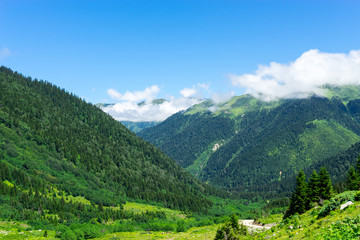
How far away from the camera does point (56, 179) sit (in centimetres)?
18525

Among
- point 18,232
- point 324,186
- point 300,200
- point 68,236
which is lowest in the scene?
point 68,236

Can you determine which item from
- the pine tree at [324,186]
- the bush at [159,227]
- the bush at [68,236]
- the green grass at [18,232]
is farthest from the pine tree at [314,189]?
the bush at [159,227]

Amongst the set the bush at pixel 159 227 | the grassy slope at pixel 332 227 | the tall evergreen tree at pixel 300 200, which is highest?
the grassy slope at pixel 332 227

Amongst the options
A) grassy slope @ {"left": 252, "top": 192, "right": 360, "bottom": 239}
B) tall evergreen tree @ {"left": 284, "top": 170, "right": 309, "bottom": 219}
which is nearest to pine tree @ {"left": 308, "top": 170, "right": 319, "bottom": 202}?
tall evergreen tree @ {"left": 284, "top": 170, "right": 309, "bottom": 219}

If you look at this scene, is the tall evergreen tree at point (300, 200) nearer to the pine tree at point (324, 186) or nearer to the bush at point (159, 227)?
the pine tree at point (324, 186)

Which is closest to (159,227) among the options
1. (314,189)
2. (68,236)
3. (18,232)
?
(68,236)

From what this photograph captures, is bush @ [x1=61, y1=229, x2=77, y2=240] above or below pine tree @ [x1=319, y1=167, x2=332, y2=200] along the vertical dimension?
below

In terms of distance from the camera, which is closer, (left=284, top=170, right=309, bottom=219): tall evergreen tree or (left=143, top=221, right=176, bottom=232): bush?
(left=284, top=170, right=309, bottom=219): tall evergreen tree

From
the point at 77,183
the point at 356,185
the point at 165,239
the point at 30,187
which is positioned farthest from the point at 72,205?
the point at 356,185

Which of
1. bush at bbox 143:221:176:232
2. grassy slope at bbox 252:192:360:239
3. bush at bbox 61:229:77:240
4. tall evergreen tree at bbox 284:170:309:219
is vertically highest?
grassy slope at bbox 252:192:360:239

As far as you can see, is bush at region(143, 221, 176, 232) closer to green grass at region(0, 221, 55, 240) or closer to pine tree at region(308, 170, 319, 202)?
green grass at region(0, 221, 55, 240)

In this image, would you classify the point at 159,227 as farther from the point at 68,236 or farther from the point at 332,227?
the point at 332,227

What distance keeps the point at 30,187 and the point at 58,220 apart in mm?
35479

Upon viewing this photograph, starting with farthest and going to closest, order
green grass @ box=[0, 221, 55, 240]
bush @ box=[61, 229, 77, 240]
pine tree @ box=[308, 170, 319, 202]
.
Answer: bush @ box=[61, 229, 77, 240], green grass @ box=[0, 221, 55, 240], pine tree @ box=[308, 170, 319, 202]
